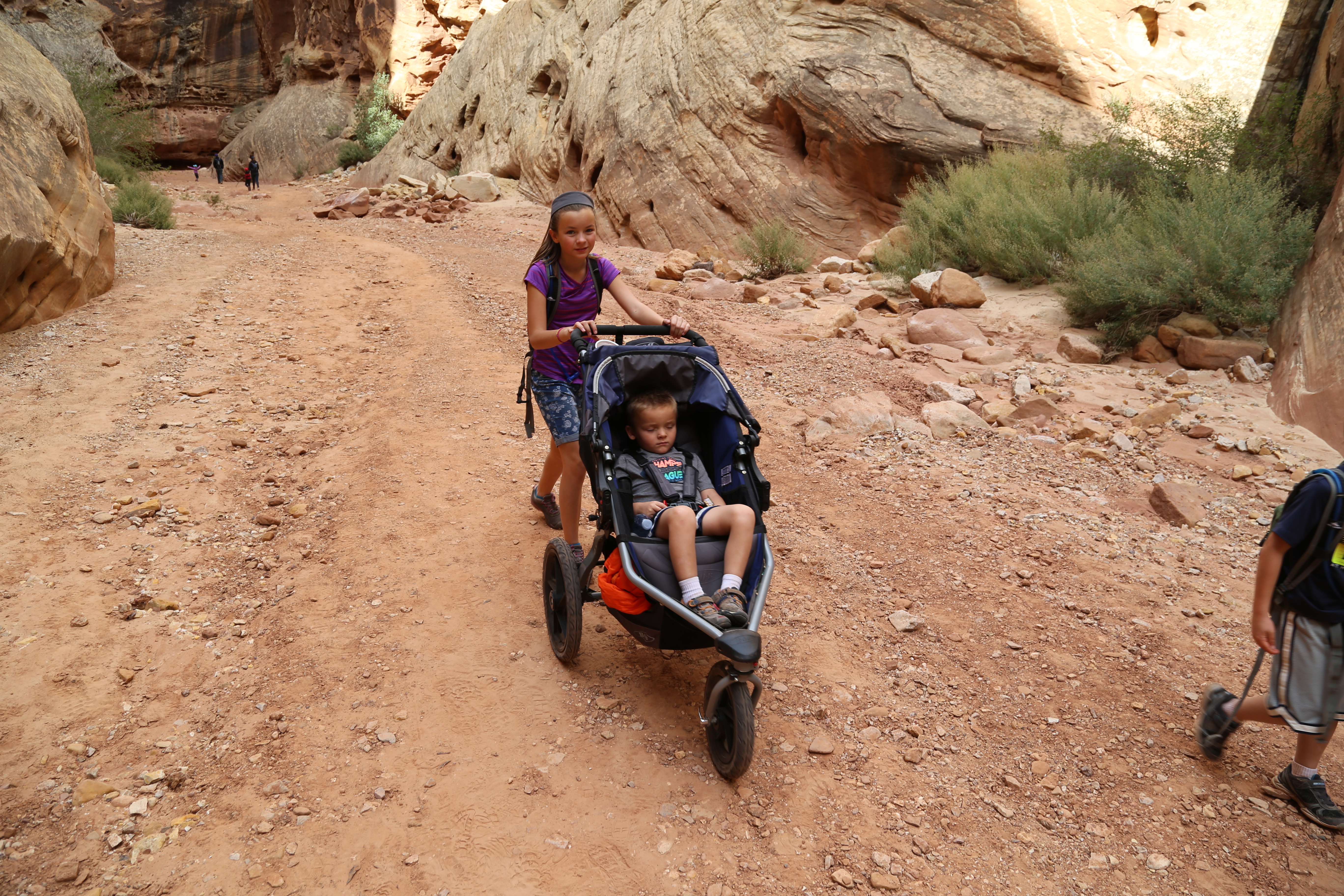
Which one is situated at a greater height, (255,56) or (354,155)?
(255,56)

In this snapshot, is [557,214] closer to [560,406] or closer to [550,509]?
[560,406]

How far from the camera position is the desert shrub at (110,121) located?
70.2 feet

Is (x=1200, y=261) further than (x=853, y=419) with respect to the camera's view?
Yes

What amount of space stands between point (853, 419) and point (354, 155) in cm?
2585

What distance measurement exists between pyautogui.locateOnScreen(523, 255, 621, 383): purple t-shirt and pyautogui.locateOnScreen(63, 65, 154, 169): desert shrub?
19.7 meters

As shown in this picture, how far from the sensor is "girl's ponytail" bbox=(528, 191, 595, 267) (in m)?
3.45

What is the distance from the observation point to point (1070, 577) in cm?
423

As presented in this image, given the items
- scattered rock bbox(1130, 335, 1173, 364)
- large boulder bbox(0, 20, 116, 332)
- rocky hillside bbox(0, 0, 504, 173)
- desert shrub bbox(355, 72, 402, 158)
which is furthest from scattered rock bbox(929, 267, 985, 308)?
rocky hillside bbox(0, 0, 504, 173)

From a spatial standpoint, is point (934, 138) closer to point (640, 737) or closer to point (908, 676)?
point (908, 676)

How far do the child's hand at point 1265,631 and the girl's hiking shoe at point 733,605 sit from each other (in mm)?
1685

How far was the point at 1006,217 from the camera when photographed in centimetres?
910

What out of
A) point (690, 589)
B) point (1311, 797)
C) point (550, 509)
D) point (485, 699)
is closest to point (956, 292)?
point (550, 509)

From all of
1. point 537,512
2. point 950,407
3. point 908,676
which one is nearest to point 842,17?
point 950,407

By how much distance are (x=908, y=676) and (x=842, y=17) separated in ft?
39.8
